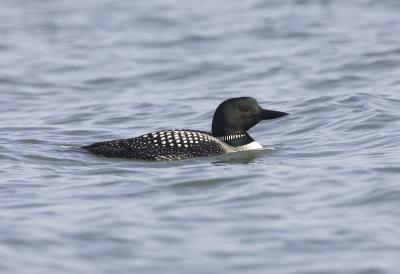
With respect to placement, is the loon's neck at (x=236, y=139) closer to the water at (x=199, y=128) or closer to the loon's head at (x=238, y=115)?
the loon's head at (x=238, y=115)

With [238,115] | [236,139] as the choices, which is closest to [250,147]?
[236,139]

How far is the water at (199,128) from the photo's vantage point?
640 cm

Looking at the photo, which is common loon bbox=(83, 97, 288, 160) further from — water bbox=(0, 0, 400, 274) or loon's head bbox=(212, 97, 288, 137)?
water bbox=(0, 0, 400, 274)

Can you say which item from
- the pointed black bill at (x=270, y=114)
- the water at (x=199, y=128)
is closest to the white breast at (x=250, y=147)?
the water at (x=199, y=128)

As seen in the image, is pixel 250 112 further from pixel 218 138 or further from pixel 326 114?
pixel 326 114

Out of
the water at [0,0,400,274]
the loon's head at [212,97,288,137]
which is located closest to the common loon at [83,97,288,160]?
the loon's head at [212,97,288,137]

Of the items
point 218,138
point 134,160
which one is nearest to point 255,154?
point 218,138

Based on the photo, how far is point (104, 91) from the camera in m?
13.4

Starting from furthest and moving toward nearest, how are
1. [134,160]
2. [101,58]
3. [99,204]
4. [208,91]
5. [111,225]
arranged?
[101,58] → [208,91] → [134,160] → [99,204] → [111,225]

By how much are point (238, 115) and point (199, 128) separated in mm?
1903

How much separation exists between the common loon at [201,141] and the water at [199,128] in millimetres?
115

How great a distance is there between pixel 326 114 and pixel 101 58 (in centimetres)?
500

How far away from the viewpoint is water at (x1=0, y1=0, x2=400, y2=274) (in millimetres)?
6402

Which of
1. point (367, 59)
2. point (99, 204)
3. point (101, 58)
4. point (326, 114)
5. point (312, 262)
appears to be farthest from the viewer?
point (101, 58)
